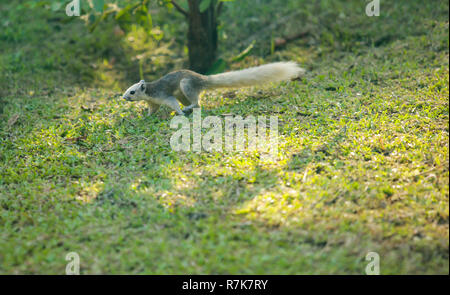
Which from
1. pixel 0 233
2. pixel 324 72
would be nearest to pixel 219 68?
pixel 324 72

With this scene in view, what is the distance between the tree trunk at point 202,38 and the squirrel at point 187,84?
1.31 m

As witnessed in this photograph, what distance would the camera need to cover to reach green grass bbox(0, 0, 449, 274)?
111 inches

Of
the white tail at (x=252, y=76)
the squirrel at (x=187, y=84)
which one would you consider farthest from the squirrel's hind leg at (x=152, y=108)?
the white tail at (x=252, y=76)

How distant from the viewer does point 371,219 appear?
2977 millimetres

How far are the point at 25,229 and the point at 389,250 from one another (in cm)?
269

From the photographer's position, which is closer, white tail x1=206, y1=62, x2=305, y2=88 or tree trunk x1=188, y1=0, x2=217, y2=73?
white tail x1=206, y1=62, x2=305, y2=88

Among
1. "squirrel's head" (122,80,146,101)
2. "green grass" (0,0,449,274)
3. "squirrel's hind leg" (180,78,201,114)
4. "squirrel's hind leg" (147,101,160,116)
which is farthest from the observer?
"squirrel's hind leg" (147,101,160,116)

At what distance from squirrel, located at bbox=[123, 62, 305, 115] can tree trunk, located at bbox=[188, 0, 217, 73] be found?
1.31 metres

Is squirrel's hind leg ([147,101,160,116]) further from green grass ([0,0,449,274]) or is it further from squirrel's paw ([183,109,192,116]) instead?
squirrel's paw ([183,109,192,116])

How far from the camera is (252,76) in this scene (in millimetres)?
5031

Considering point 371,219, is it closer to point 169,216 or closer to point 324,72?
point 169,216

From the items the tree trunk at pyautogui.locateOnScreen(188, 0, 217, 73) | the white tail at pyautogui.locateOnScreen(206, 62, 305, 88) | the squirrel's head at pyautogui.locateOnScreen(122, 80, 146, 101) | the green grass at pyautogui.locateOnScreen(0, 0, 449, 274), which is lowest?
the green grass at pyautogui.locateOnScreen(0, 0, 449, 274)

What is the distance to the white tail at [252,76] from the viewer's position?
16.5 feet

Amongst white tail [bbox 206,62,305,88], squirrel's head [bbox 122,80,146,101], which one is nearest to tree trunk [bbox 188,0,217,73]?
white tail [bbox 206,62,305,88]
